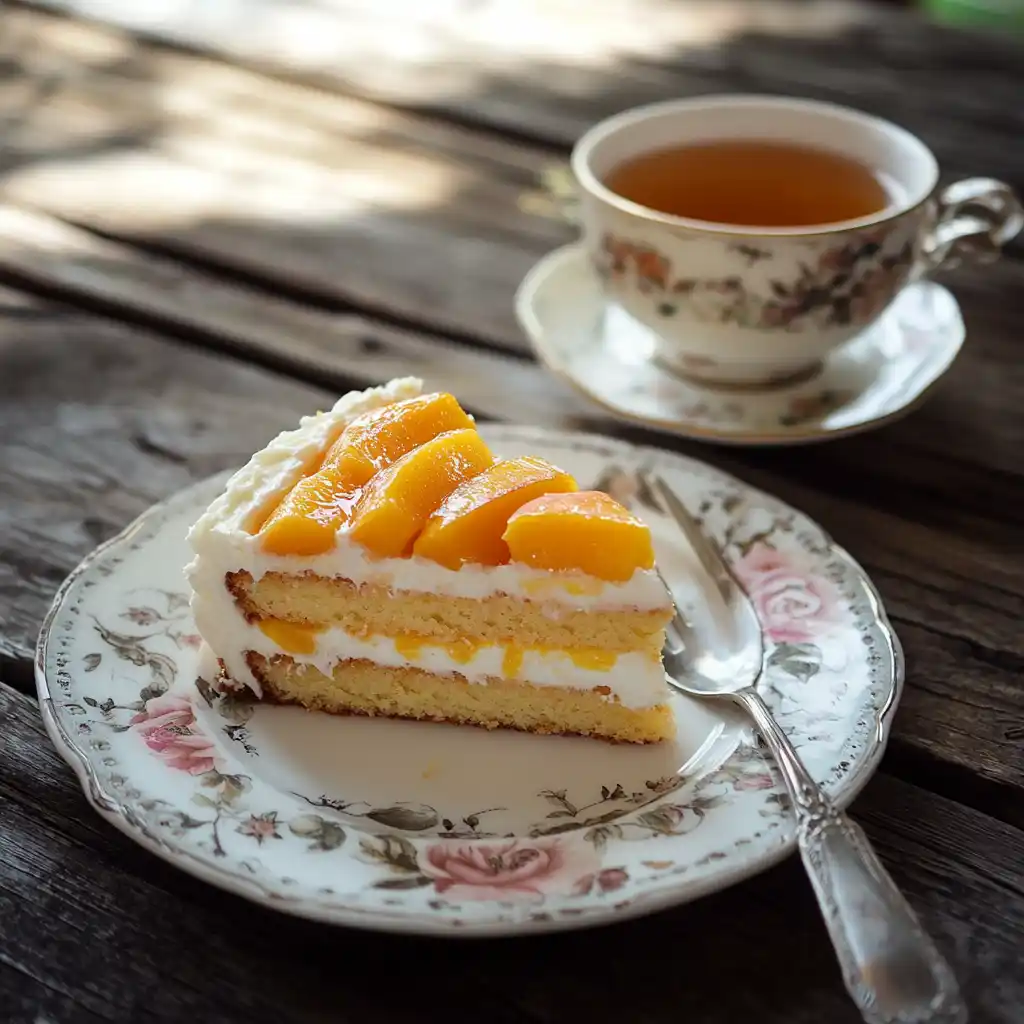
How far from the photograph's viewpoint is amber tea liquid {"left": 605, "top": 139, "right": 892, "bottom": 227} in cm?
174

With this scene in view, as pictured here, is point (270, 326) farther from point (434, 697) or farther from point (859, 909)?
point (859, 909)

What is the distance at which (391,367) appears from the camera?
1.81 metres

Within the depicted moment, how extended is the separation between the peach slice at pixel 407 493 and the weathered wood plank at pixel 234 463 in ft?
1.28

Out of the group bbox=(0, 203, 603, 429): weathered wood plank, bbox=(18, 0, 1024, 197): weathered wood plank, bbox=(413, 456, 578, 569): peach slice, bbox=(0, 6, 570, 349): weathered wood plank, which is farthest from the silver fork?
bbox=(18, 0, 1024, 197): weathered wood plank

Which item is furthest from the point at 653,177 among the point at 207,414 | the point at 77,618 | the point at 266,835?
the point at 266,835

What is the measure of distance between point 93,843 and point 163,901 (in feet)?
0.33

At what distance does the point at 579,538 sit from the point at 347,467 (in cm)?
25

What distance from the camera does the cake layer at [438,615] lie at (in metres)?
1.25

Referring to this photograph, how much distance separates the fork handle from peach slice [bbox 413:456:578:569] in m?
0.37

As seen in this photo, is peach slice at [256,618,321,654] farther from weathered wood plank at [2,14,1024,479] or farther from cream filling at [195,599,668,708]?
weathered wood plank at [2,14,1024,479]

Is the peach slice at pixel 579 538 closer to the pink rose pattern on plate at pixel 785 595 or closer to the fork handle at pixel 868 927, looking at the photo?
the pink rose pattern on plate at pixel 785 595

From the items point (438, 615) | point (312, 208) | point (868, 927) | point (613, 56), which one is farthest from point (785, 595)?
point (613, 56)

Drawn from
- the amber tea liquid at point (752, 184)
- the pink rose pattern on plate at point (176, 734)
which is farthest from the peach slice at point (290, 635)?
the amber tea liquid at point (752, 184)

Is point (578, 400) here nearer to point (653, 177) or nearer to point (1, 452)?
point (653, 177)
